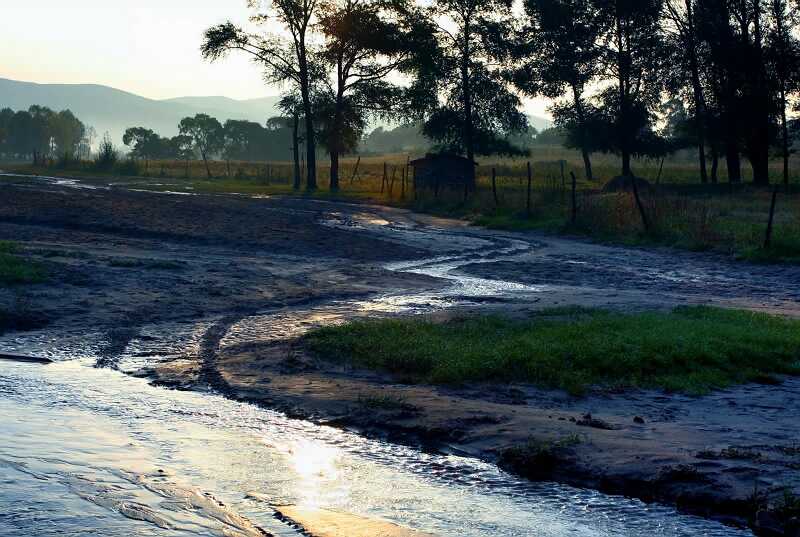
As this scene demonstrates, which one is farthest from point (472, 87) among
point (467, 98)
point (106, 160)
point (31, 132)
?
point (31, 132)

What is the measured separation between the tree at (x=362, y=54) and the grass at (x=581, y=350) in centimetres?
4393

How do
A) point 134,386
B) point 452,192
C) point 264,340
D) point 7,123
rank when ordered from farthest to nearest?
point 7,123
point 452,192
point 264,340
point 134,386

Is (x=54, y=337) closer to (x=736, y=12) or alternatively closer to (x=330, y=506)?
(x=330, y=506)

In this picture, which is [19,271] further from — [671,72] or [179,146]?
[179,146]

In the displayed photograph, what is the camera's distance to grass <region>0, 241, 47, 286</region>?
1454 cm

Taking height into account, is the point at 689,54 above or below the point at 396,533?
above

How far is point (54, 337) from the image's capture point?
11906 mm

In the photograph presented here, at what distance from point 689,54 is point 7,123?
13261cm

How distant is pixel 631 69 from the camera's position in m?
54.4

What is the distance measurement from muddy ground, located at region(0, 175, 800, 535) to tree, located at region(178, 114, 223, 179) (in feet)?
395

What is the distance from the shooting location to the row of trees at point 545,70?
49.2 meters

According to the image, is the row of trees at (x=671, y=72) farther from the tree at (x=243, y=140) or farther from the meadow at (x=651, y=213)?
the tree at (x=243, y=140)

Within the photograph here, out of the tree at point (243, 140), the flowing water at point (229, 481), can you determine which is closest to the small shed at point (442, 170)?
the flowing water at point (229, 481)

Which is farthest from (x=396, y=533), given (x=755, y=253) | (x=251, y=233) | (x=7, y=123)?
(x=7, y=123)
